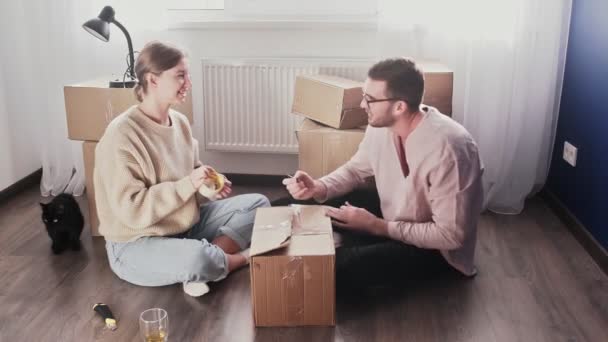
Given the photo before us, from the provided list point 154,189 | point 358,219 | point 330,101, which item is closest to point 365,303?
point 358,219

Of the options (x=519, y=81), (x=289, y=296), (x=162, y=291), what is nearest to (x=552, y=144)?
→ (x=519, y=81)

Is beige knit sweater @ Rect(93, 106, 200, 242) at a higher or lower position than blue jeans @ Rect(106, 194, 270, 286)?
higher

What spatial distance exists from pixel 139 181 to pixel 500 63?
1798mm

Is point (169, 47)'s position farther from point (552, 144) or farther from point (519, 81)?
point (552, 144)

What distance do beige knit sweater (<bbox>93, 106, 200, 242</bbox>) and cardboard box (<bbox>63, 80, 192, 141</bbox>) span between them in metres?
0.41

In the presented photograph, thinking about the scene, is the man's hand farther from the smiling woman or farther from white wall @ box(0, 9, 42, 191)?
white wall @ box(0, 9, 42, 191)

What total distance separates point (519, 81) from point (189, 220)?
1.71m

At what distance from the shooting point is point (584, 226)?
2.82 metres

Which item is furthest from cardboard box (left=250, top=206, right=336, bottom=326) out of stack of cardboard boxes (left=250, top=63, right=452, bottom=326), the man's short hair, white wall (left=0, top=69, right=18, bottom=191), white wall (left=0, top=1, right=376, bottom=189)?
white wall (left=0, top=69, right=18, bottom=191)

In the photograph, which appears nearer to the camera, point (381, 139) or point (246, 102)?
point (381, 139)

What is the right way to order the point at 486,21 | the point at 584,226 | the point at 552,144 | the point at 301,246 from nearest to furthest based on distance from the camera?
the point at 301,246 → the point at 584,226 → the point at 486,21 → the point at 552,144

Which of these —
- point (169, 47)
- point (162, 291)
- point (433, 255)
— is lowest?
point (162, 291)

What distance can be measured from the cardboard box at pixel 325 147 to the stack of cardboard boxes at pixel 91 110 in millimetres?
754

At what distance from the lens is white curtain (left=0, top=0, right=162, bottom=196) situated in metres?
3.22
